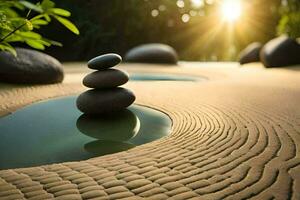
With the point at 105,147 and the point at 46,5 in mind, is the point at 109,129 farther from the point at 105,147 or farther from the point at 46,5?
the point at 46,5

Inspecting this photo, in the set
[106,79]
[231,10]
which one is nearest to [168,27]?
[231,10]

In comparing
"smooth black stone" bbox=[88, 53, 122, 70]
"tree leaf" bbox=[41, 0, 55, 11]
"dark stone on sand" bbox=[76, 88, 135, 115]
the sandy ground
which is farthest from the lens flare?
"tree leaf" bbox=[41, 0, 55, 11]

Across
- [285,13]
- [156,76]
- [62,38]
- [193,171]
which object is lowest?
[193,171]

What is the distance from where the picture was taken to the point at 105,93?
6.48 metres

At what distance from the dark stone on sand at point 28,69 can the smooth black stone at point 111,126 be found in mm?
3851

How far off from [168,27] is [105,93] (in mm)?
20228

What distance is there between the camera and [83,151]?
4.98 meters

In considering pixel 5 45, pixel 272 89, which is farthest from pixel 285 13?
pixel 5 45

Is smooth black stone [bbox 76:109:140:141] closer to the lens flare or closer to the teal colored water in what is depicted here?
the teal colored water

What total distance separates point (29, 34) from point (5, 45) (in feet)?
0.70

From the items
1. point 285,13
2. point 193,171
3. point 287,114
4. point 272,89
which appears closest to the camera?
point 193,171

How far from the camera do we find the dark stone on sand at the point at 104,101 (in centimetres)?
635

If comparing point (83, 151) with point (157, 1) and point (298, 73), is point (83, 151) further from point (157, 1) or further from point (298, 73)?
point (157, 1)

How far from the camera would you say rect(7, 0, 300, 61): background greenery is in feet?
73.6
